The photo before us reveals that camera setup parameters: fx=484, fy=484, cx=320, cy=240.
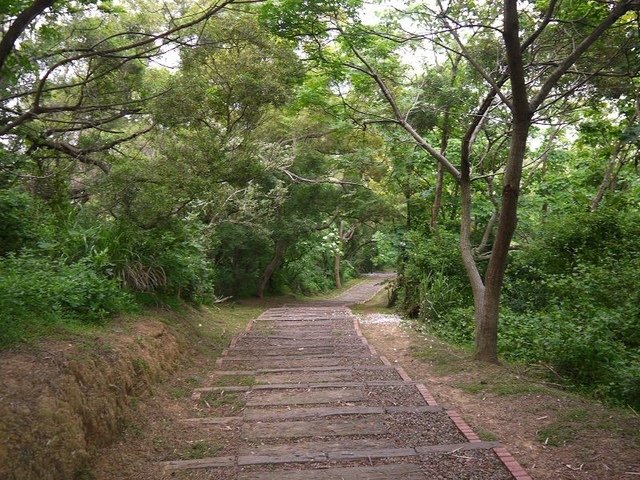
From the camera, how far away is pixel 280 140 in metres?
A: 15.4

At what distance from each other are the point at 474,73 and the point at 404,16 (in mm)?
1844

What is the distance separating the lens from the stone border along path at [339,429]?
3.55 m

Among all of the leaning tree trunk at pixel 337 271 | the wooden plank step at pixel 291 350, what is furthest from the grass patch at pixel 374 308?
the leaning tree trunk at pixel 337 271

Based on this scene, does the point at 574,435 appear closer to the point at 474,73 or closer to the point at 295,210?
the point at 474,73

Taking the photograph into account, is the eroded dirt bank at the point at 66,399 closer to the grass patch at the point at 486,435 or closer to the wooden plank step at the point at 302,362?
the wooden plank step at the point at 302,362

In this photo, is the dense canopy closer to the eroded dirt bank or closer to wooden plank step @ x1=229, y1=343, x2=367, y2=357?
the eroded dirt bank

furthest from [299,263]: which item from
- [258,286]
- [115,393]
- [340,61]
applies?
[115,393]

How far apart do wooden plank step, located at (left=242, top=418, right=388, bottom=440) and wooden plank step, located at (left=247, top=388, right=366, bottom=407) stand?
1.72 ft

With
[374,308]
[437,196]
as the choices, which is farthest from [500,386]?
[374,308]

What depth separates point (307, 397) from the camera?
5.15 meters

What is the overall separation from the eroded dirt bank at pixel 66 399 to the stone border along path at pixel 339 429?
2.12 ft

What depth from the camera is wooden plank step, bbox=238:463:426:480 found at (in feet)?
11.2

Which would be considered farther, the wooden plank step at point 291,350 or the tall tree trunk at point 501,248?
the wooden plank step at point 291,350

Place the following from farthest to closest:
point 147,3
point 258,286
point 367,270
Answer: point 367,270
point 258,286
point 147,3
